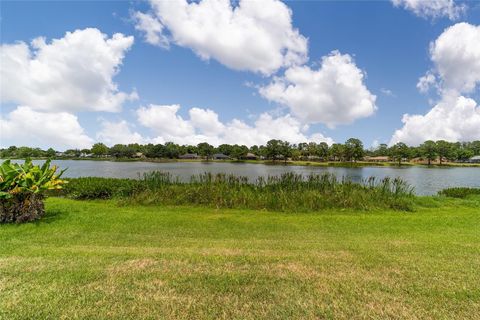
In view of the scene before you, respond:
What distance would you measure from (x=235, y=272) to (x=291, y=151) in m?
101

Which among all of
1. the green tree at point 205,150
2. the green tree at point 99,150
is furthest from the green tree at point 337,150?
the green tree at point 99,150

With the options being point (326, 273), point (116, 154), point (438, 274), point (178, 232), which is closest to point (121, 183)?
point (178, 232)

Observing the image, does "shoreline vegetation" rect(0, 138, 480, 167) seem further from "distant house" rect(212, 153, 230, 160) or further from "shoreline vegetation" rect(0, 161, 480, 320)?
"shoreline vegetation" rect(0, 161, 480, 320)

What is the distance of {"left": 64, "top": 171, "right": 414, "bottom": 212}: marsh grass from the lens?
10.4m

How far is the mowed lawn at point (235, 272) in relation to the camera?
2984mm

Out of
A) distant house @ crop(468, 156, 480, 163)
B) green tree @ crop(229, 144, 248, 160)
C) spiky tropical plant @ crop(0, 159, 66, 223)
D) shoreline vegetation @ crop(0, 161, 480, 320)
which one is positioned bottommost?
shoreline vegetation @ crop(0, 161, 480, 320)

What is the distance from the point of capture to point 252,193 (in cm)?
1131

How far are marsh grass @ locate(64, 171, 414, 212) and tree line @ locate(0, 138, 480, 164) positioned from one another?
82742 millimetres

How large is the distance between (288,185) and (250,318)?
9840 millimetres

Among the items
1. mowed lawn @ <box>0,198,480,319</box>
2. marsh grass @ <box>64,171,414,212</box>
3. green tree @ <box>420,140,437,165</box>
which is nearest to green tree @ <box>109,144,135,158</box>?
marsh grass @ <box>64,171,414,212</box>

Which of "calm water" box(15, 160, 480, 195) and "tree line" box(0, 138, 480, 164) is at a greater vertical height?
"tree line" box(0, 138, 480, 164)

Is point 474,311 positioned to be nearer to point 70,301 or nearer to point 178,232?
point 70,301

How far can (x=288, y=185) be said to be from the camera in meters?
12.4

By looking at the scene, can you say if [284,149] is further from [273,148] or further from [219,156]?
[219,156]
